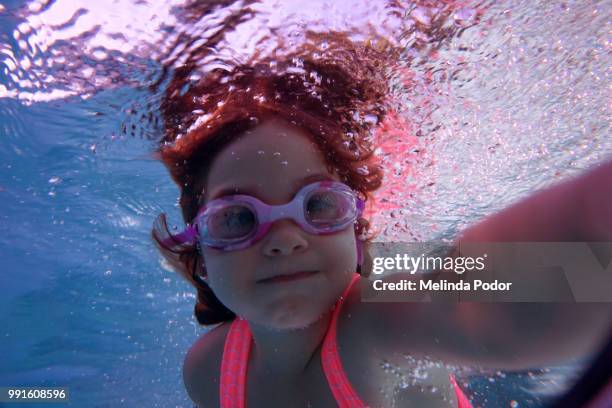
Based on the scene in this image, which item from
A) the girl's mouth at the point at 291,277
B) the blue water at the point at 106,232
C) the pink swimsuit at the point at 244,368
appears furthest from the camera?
the blue water at the point at 106,232

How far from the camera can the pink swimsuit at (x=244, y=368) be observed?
2.94 m

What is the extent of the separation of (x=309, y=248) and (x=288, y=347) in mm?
1132

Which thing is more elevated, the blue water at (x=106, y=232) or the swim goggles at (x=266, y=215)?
the swim goggles at (x=266, y=215)

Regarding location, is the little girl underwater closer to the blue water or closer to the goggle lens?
the goggle lens

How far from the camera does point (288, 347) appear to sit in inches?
125

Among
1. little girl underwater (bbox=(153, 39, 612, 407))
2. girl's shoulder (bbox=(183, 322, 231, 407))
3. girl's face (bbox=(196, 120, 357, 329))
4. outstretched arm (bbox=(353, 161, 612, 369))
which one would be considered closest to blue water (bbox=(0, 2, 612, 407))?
outstretched arm (bbox=(353, 161, 612, 369))

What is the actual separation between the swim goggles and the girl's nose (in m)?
0.03

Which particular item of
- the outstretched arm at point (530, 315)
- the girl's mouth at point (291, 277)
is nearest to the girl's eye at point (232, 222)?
the girl's mouth at point (291, 277)

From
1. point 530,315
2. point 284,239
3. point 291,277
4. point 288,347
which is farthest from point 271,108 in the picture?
point 530,315

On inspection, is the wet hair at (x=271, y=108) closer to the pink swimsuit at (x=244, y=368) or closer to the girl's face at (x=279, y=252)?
the girl's face at (x=279, y=252)

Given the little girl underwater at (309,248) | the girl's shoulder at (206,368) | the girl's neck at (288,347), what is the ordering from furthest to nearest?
the girl's shoulder at (206,368), the girl's neck at (288,347), the little girl underwater at (309,248)

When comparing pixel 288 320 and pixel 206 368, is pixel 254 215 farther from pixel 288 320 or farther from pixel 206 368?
pixel 206 368

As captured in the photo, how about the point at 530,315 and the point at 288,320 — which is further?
the point at 288,320

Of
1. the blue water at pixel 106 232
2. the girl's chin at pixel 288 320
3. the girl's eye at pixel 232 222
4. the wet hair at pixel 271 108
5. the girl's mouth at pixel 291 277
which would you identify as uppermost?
the wet hair at pixel 271 108
